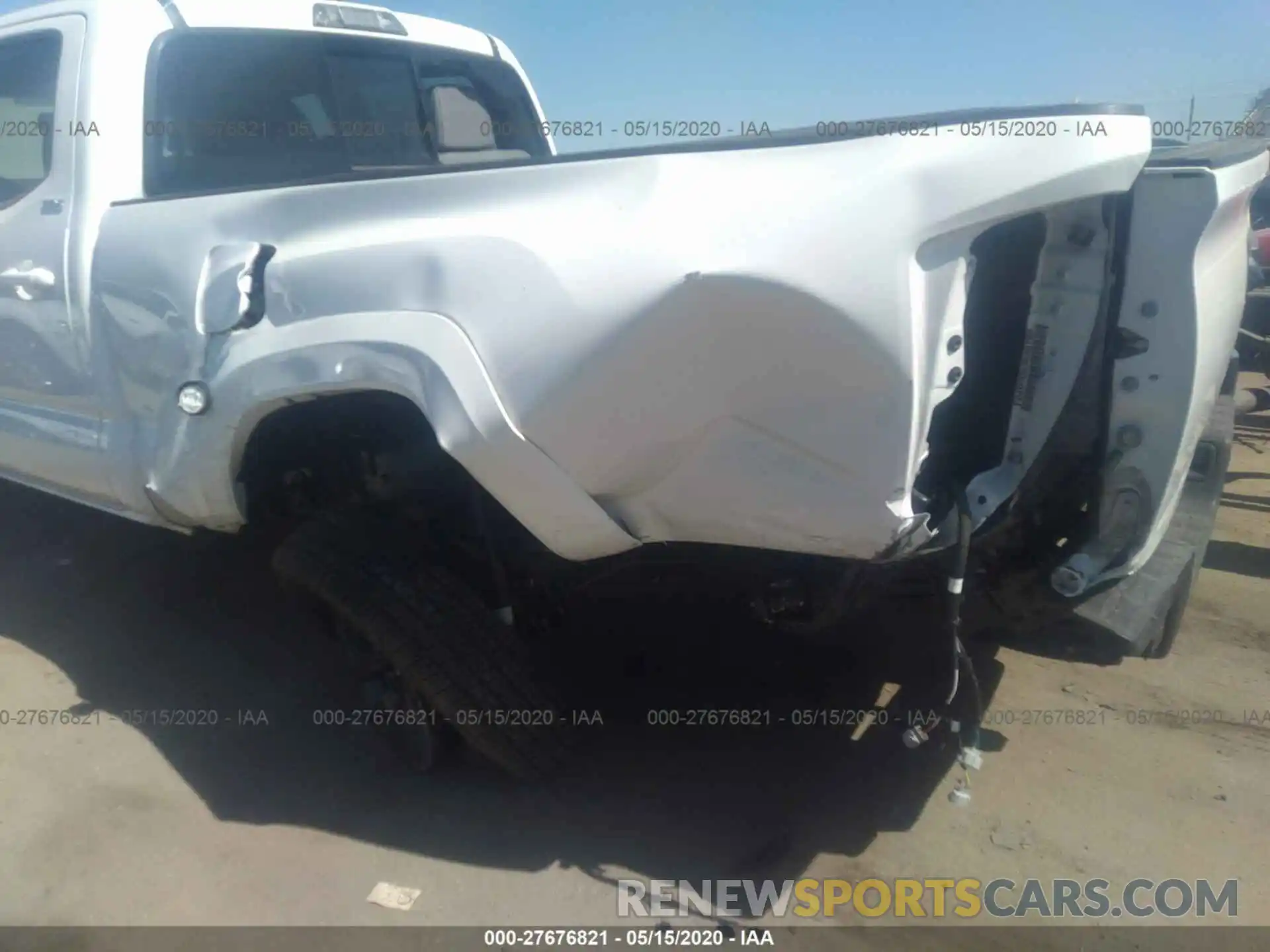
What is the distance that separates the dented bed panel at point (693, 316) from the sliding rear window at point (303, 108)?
0.50 m

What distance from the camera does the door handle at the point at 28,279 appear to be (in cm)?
313

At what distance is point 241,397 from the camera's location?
2535mm

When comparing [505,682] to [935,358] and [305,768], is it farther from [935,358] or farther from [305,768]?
[935,358]

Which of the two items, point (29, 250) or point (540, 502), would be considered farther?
point (29, 250)

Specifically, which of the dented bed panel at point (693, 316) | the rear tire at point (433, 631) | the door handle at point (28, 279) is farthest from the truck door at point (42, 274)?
the dented bed panel at point (693, 316)

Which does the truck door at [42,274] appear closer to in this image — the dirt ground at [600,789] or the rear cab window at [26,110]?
the rear cab window at [26,110]

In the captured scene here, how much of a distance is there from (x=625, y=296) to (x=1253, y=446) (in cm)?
566

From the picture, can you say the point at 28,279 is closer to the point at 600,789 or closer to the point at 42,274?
the point at 42,274

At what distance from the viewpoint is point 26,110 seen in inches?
135

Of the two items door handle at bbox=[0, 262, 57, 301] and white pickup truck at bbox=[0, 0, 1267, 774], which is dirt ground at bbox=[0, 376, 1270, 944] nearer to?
white pickup truck at bbox=[0, 0, 1267, 774]

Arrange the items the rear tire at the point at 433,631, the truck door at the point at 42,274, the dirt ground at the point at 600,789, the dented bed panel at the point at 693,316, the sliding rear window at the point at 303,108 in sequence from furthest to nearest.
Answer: the sliding rear window at the point at 303,108
the truck door at the point at 42,274
the rear tire at the point at 433,631
the dirt ground at the point at 600,789
the dented bed panel at the point at 693,316

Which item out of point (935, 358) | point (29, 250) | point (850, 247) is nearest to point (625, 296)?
point (850, 247)

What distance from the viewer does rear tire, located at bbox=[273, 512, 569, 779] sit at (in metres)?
2.64

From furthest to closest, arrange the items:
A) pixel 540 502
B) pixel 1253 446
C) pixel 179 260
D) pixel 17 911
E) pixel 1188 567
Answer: pixel 1253 446 → pixel 1188 567 → pixel 179 260 → pixel 17 911 → pixel 540 502
